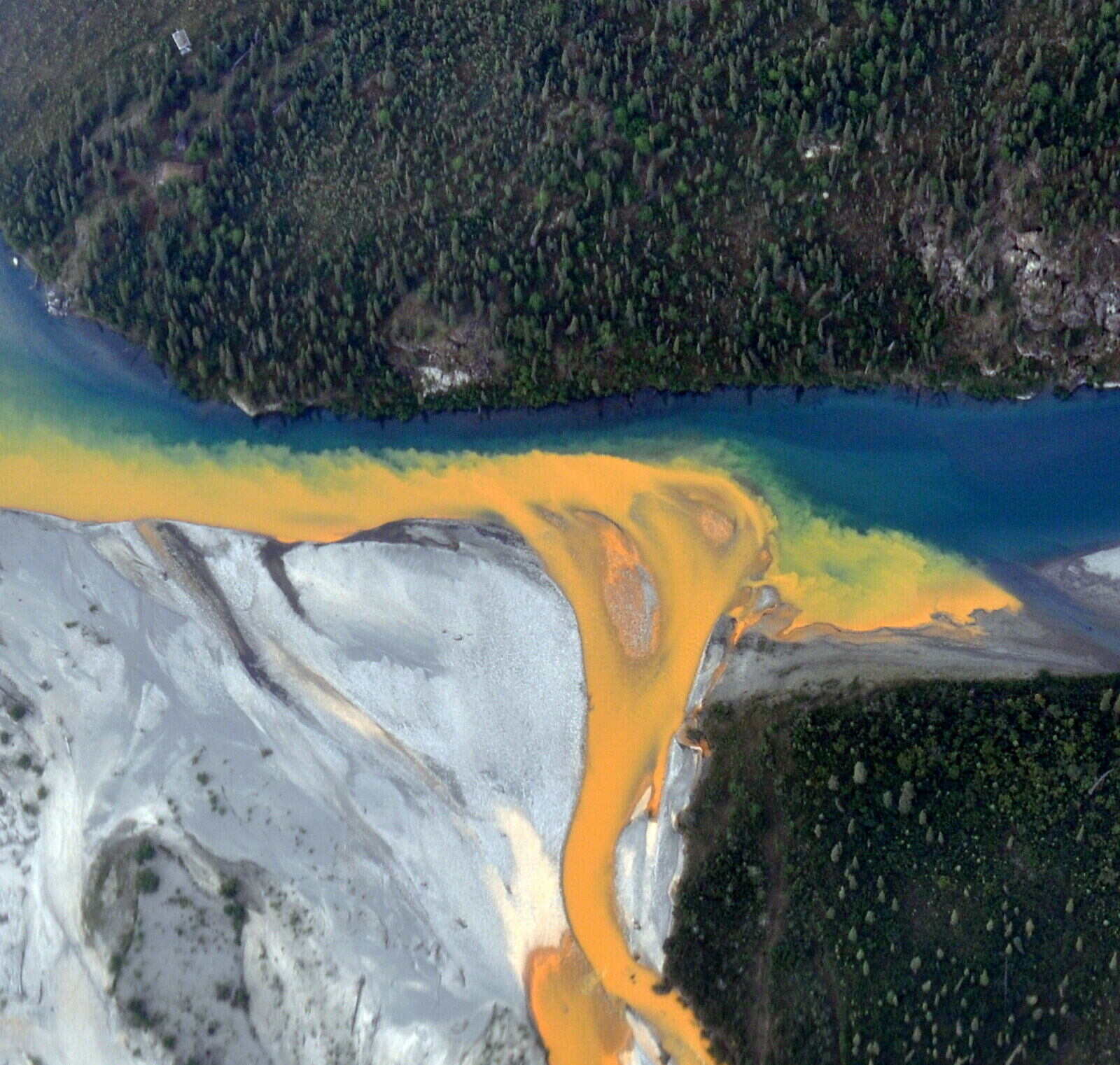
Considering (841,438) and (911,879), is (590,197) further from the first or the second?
(911,879)

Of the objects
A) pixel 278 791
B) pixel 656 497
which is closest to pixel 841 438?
pixel 656 497

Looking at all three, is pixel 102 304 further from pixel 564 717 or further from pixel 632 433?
pixel 564 717

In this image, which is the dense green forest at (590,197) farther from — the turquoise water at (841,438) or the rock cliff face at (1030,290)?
the turquoise water at (841,438)

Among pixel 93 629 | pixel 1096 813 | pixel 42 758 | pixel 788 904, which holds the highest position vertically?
pixel 93 629

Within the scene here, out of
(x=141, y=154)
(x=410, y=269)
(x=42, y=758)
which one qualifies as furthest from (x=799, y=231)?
(x=42, y=758)

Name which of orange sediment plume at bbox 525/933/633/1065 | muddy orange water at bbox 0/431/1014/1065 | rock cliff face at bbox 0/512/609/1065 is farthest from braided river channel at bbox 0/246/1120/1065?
orange sediment plume at bbox 525/933/633/1065
